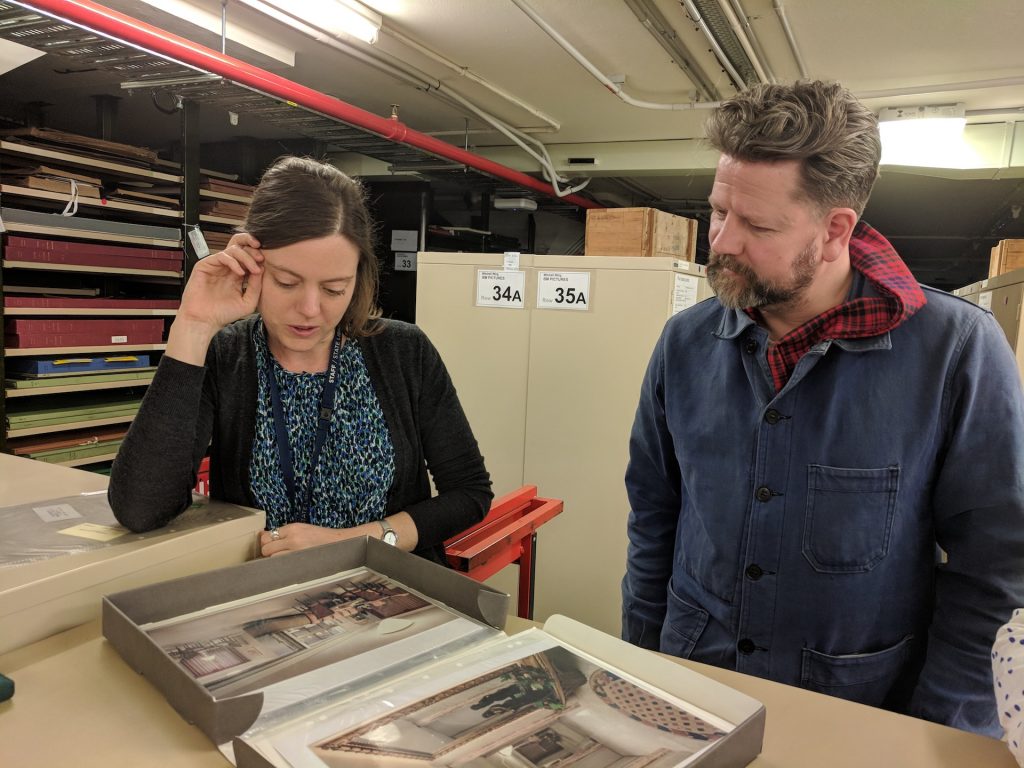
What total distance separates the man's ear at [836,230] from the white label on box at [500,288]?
1.96 meters

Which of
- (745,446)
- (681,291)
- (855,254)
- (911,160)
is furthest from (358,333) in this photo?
(911,160)

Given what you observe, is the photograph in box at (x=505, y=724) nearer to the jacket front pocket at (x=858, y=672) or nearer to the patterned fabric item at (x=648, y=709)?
the patterned fabric item at (x=648, y=709)

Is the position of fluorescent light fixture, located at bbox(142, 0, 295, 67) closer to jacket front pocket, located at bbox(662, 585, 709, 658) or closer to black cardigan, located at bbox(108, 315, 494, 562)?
black cardigan, located at bbox(108, 315, 494, 562)

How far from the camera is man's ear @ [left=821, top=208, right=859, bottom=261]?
1.24 m

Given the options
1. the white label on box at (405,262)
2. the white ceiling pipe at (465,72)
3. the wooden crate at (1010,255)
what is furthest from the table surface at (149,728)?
the white label on box at (405,262)

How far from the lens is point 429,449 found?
165cm

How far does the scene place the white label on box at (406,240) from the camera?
6871 millimetres

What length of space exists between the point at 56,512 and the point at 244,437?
1.20ft

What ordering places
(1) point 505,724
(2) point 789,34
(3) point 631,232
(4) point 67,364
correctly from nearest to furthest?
(1) point 505,724
(3) point 631,232
(2) point 789,34
(4) point 67,364

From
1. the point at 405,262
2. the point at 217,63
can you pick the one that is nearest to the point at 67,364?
the point at 217,63

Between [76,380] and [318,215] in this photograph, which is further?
[76,380]

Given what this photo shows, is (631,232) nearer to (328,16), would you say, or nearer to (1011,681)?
(328,16)

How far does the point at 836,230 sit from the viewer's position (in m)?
1.25

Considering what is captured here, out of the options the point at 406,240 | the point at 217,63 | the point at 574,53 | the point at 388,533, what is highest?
the point at 574,53
